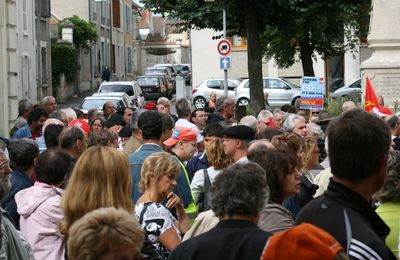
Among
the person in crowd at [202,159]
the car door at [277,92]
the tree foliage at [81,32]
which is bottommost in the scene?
the car door at [277,92]

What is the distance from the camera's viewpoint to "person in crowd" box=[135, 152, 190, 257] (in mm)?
6188

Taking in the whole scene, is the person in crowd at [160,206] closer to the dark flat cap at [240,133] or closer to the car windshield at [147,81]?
the dark flat cap at [240,133]

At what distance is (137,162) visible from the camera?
314 inches

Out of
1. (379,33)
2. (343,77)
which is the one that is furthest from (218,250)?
(343,77)

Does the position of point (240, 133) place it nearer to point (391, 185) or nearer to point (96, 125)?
point (391, 185)

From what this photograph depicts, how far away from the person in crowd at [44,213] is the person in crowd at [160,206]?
560 mm

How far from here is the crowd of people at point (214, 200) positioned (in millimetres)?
3982

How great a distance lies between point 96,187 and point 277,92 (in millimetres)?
37949

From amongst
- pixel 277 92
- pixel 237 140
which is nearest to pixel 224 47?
pixel 277 92

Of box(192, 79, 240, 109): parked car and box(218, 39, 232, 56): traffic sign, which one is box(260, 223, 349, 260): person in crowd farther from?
box(192, 79, 240, 109): parked car

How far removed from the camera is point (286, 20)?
27062 millimetres

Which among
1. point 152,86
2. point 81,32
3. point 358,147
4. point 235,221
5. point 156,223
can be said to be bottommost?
point 152,86

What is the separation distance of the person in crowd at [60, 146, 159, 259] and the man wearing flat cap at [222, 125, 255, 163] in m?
2.69

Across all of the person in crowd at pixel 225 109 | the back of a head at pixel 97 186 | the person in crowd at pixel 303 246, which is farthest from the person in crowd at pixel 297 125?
the person in crowd at pixel 303 246
